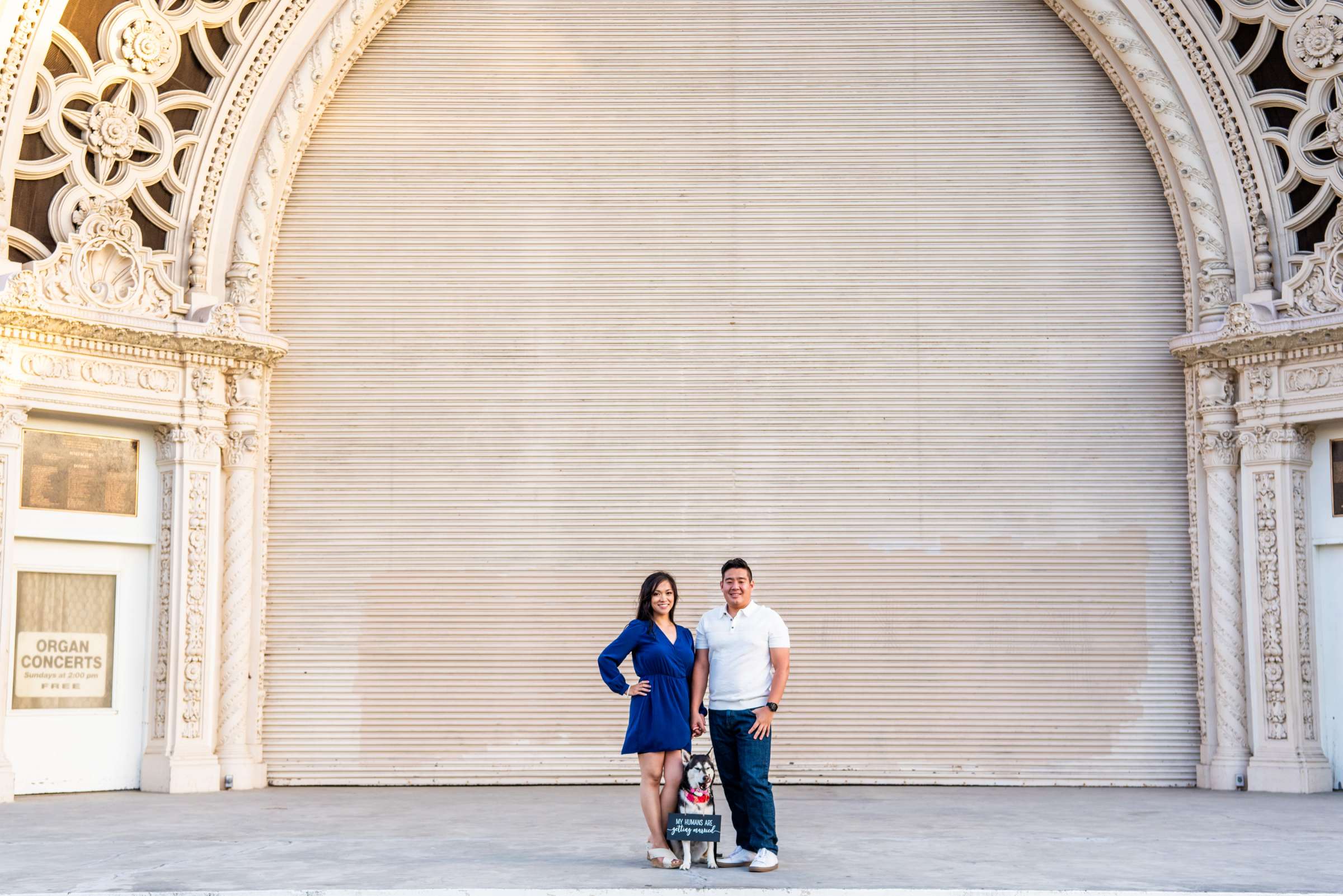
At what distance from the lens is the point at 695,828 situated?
7602 millimetres

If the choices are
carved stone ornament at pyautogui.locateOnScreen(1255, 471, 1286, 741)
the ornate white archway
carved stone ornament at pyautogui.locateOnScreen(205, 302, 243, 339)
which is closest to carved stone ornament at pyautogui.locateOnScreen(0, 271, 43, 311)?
the ornate white archway

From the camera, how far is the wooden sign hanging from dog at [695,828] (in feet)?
24.9

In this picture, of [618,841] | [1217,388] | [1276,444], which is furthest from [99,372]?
[1276,444]

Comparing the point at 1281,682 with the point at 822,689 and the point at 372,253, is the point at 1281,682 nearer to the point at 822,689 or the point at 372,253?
the point at 822,689

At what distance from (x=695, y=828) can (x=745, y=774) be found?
391 mm

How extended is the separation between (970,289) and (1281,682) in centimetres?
429

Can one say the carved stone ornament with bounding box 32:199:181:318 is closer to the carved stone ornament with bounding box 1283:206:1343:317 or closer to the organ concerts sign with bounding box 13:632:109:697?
the organ concerts sign with bounding box 13:632:109:697

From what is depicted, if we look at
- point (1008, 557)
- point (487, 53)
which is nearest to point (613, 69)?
point (487, 53)

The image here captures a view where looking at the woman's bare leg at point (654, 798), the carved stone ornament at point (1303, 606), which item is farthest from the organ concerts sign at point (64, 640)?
the carved stone ornament at point (1303, 606)

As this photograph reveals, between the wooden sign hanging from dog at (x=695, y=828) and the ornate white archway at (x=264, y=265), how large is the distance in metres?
6.18

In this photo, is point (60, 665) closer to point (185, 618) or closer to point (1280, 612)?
point (185, 618)

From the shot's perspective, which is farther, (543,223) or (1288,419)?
(543,223)

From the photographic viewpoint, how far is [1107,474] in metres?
13.2

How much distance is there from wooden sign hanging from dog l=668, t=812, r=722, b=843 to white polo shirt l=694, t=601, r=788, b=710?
0.59 metres
